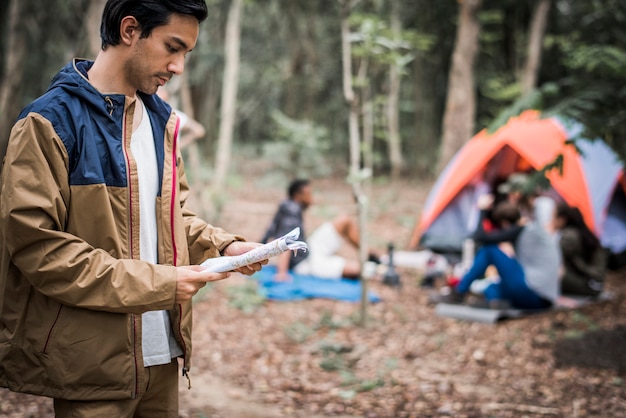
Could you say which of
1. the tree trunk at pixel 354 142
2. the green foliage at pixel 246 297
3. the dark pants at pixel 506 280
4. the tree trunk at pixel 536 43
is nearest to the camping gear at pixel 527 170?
the dark pants at pixel 506 280

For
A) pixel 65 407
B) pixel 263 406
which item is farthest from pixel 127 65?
pixel 263 406

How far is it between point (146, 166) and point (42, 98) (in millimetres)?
337

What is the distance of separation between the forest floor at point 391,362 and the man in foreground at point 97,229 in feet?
5.87

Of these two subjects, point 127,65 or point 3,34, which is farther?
point 3,34

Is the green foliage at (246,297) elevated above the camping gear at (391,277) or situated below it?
below

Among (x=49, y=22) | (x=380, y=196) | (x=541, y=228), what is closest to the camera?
(x=541, y=228)

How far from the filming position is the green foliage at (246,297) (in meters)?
5.92

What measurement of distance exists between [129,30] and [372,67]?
381 inches

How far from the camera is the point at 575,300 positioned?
627 cm

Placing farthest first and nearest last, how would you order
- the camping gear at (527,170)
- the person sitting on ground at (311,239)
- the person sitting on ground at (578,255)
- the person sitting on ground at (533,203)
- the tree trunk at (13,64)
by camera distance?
the tree trunk at (13,64) < the camping gear at (527,170) < the person sitting on ground at (533,203) < the person sitting on ground at (311,239) < the person sitting on ground at (578,255)

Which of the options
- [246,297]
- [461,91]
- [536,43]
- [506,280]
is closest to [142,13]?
[246,297]

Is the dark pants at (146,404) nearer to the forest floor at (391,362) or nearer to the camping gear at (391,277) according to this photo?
the forest floor at (391,362)

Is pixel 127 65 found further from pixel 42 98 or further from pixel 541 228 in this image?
pixel 541 228

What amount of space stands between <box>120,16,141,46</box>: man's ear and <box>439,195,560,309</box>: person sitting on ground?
486 centimetres
